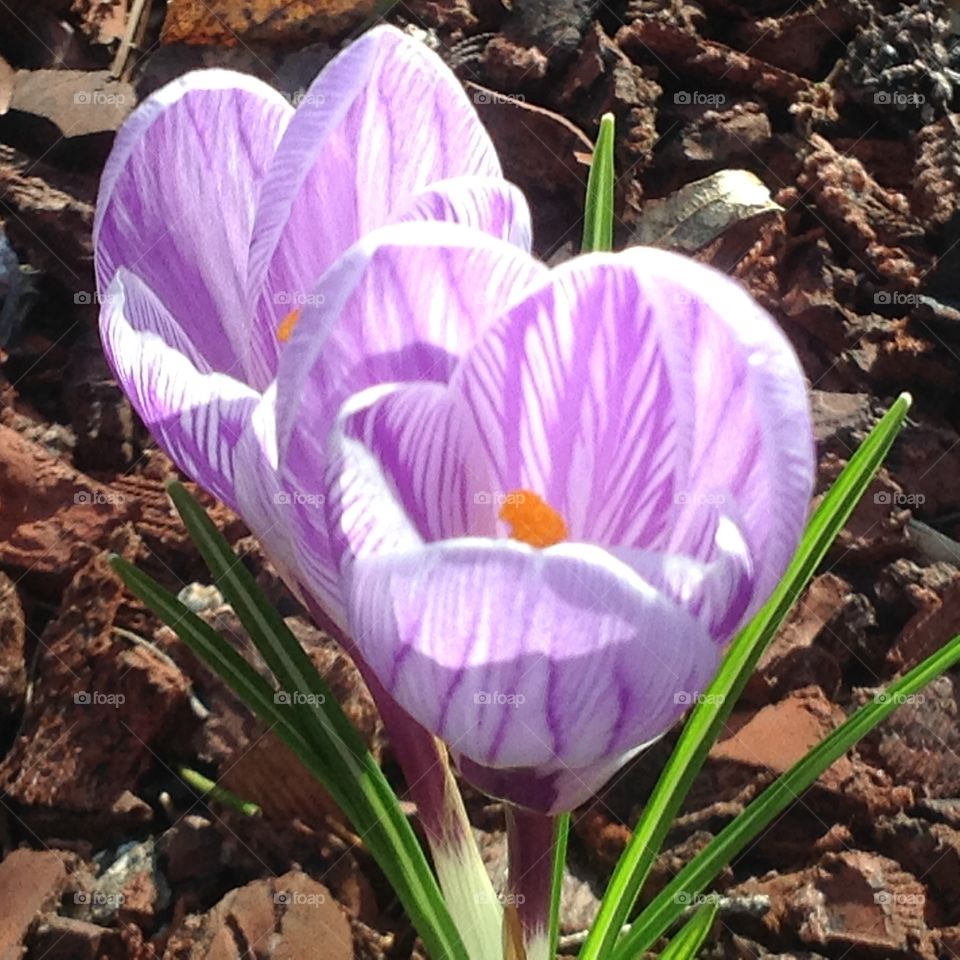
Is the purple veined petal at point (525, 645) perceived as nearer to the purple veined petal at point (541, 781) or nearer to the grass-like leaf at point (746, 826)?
the purple veined petal at point (541, 781)

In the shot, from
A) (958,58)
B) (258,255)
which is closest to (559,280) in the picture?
(258,255)

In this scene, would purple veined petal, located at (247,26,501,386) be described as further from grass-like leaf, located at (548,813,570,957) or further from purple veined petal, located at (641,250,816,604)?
grass-like leaf, located at (548,813,570,957)

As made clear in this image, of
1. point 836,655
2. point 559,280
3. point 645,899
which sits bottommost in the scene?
point 645,899

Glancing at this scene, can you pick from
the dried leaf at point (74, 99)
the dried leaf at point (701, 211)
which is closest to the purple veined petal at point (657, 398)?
the dried leaf at point (701, 211)

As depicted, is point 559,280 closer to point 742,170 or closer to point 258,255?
point 258,255

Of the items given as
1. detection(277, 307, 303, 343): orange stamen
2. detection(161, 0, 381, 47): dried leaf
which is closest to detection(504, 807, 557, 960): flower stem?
detection(277, 307, 303, 343): orange stamen
